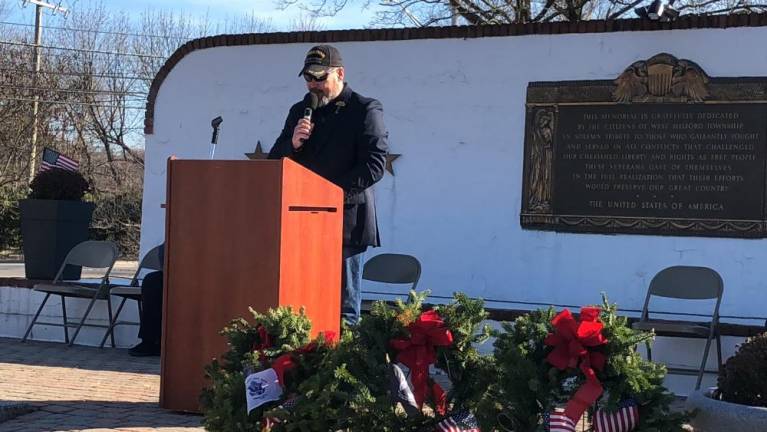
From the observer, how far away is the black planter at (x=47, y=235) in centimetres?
838

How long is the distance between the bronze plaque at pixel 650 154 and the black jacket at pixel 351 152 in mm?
3140

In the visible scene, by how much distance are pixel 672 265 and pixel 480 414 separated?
4.40m

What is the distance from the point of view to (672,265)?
7.10 meters

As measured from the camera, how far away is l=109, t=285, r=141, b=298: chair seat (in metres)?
7.65

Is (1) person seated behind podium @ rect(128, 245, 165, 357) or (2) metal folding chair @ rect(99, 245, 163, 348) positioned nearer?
(1) person seated behind podium @ rect(128, 245, 165, 357)

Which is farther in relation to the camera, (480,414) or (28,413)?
(28,413)

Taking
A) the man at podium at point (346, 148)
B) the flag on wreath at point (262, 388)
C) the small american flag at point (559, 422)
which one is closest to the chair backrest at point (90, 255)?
the man at podium at point (346, 148)

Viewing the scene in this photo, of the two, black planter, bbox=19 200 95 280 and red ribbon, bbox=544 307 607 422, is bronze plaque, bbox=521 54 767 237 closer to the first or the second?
black planter, bbox=19 200 95 280

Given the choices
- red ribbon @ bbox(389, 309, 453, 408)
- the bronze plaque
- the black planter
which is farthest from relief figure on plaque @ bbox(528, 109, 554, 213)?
red ribbon @ bbox(389, 309, 453, 408)

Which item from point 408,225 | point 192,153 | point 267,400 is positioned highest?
point 192,153

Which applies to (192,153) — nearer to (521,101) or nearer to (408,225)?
(408,225)

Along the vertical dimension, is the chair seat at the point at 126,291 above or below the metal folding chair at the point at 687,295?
below

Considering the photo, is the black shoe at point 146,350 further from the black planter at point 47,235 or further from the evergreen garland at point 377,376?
the evergreen garland at point 377,376

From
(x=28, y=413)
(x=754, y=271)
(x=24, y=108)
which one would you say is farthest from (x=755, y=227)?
(x=24, y=108)
